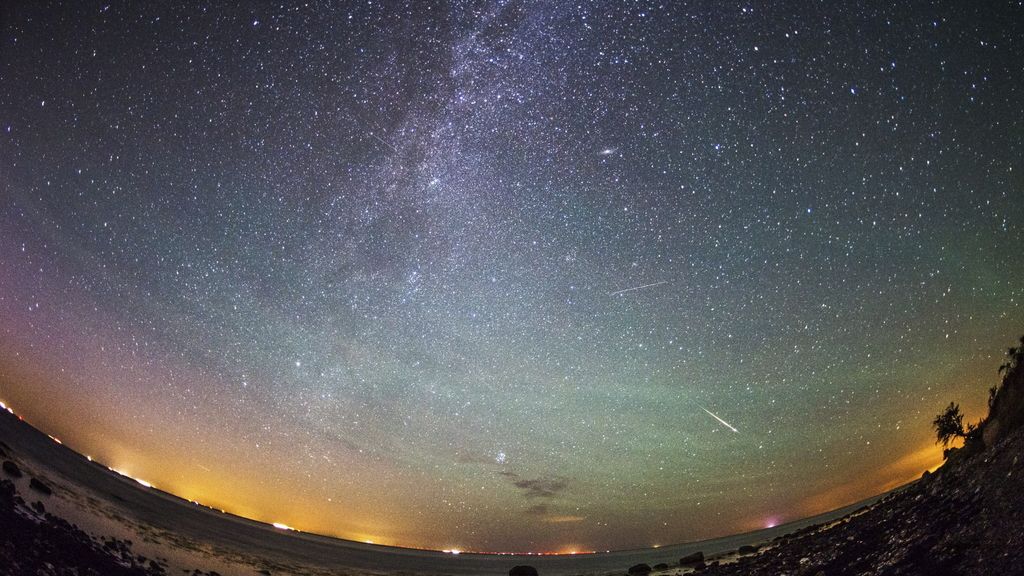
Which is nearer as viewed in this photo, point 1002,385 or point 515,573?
point 1002,385

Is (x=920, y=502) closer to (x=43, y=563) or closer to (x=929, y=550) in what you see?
(x=929, y=550)

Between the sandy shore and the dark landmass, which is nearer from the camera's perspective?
the dark landmass

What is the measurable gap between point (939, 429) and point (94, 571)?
35.4 meters

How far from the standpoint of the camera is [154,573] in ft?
45.9

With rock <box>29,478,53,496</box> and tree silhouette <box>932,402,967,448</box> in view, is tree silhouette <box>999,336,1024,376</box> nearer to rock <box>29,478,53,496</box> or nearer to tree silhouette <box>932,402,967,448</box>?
tree silhouette <box>932,402,967,448</box>

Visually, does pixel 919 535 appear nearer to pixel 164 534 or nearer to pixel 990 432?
pixel 990 432

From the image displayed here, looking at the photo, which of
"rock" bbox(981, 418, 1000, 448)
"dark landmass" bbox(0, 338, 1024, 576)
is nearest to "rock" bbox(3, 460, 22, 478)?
"dark landmass" bbox(0, 338, 1024, 576)

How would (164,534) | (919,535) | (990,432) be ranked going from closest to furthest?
(919,535) → (990,432) → (164,534)

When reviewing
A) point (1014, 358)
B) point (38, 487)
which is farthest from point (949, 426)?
point (38, 487)

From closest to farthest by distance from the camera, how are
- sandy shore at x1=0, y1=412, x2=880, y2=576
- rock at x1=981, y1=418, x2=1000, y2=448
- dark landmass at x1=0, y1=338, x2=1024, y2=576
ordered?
dark landmass at x1=0, y1=338, x2=1024, y2=576 → rock at x1=981, y1=418, x2=1000, y2=448 → sandy shore at x1=0, y1=412, x2=880, y2=576

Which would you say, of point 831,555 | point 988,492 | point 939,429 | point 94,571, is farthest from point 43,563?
point 939,429

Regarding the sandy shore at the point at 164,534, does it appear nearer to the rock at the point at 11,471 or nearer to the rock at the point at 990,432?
the rock at the point at 11,471

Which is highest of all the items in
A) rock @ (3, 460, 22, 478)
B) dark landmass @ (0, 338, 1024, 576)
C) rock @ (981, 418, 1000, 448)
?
rock @ (981, 418, 1000, 448)

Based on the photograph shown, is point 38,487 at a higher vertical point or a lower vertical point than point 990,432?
lower
